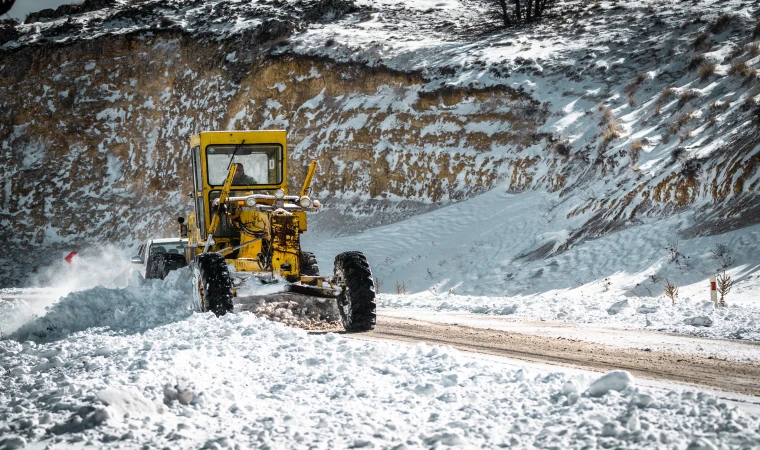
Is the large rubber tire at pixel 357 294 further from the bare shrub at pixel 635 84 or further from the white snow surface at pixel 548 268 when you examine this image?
the bare shrub at pixel 635 84

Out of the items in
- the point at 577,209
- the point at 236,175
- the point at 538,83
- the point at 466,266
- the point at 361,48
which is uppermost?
the point at 361,48

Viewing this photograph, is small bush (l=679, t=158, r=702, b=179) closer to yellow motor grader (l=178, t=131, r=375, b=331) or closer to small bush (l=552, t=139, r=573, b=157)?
small bush (l=552, t=139, r=573, b=157)

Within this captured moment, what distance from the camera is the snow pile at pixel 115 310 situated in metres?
9.73

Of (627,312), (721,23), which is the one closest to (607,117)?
(721,23)

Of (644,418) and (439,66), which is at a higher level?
(439,66)

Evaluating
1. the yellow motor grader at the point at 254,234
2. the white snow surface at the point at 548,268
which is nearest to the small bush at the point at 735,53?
the white snow surface at the point at 548,268

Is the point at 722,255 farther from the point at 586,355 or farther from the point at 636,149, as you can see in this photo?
the point at 586,355

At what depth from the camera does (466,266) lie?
2375 cm

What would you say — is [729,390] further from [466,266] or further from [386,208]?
[386,208]

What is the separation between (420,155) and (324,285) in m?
21.0

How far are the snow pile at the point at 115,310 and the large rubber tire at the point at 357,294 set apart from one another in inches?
91.6

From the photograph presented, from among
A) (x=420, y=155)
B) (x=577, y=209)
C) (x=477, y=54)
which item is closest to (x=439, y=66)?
(x=477, y=54)

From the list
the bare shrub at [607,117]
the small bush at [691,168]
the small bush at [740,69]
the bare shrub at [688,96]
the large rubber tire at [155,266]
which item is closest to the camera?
the large rubber tire at [155,266]

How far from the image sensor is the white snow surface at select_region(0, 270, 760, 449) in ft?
14.5
